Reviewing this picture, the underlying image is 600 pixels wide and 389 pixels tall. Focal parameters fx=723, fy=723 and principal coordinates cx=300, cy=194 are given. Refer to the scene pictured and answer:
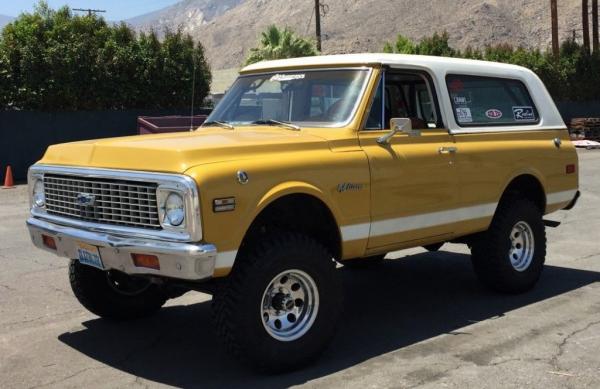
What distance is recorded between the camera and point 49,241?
200 inches

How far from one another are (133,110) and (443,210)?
16215 mm

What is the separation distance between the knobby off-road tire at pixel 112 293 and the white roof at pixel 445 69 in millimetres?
2109

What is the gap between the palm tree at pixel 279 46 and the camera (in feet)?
120

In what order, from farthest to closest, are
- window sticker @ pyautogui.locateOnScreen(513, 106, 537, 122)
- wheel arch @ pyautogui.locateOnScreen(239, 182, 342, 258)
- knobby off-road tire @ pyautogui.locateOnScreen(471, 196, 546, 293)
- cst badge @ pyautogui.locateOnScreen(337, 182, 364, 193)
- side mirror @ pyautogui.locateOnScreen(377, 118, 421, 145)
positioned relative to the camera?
window sticker @ pyautogui.locateOnScreen(513, 106, 537, 122)
knobby off-road tire @ pyautogui.locateOnScreen(471, 196, 546, 293)
side mirror @ pyautogui.locateOnScreen(377, 118, 421, 145)
cst badge @ pyautogui.locateOnScreen(337, 182, 364, 193)
wheel arch @ pyautogui.locateOnScreen(239, 182, 342, 258)

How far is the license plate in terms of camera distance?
4.61 m

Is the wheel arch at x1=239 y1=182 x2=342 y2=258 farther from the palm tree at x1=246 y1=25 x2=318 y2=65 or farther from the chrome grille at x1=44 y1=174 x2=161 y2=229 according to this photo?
the palm tree at x1=246 y1=25 x2=318 y2=65

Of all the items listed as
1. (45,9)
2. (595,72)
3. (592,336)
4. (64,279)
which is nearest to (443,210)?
(592,336)

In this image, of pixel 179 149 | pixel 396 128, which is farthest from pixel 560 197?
pixel 179 149

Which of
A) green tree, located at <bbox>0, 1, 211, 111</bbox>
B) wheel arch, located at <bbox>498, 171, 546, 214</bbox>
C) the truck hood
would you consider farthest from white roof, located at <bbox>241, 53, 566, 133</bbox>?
green tree, located at <bbox>0, 1, 211, 111</bbox>

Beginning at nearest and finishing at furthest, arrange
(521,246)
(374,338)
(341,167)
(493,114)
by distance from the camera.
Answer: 1. (341,167)
2. (374,338)
3. (493,114)
4. (521,246)

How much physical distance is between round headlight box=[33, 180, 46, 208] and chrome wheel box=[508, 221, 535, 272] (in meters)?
4.06

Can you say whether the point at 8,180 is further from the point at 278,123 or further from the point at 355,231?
the point at 355,231

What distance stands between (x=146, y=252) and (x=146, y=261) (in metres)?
0.07

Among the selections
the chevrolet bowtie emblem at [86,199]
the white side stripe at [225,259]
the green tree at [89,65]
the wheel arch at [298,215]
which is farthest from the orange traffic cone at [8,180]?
the white side stripe at [225,259]
